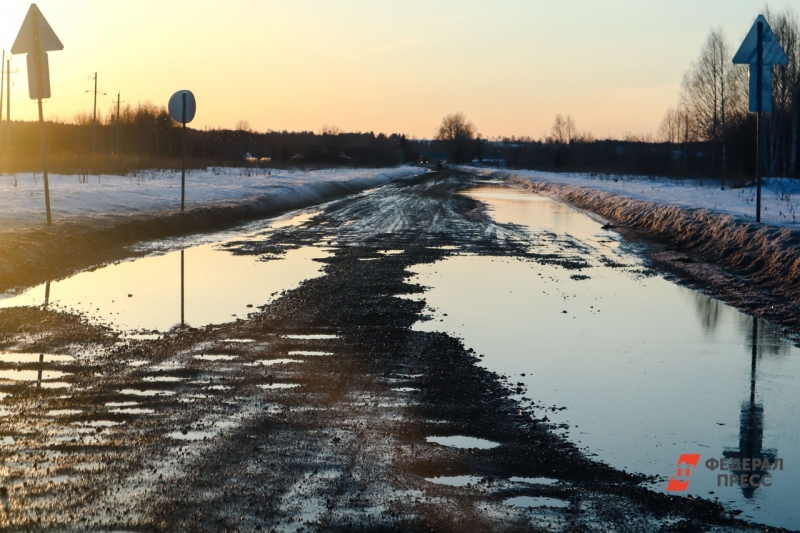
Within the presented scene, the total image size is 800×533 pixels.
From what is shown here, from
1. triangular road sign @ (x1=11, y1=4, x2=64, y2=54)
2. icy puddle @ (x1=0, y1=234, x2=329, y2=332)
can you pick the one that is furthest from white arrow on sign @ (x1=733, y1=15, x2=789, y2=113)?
triangular road sign @ (x1=11, y1=4, x2=64, y2=54)

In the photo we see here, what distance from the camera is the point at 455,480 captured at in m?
4.46

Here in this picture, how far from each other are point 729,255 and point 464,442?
11.2 m

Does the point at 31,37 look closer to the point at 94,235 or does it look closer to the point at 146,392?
the point at 94,235

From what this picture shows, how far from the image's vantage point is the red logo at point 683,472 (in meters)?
4.45

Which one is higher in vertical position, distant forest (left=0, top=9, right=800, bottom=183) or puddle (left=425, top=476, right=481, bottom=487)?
distant forest (left=0, top=9, right=800, bottom=183)

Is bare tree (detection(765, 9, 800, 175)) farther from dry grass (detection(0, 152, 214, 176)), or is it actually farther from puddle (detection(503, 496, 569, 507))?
puddle (detection(503, 496, 569, 507))

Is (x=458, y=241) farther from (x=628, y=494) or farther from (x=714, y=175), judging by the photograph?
(x=714, y=175)

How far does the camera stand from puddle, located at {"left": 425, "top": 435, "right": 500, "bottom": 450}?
16.5ft

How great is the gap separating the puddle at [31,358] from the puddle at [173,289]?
3.31 ft

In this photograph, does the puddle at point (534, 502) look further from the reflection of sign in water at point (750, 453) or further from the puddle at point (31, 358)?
the puddle at point (31, 358)

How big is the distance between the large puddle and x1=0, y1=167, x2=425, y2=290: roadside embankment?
0.69 m

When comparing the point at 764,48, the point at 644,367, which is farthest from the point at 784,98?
the point at 644,367

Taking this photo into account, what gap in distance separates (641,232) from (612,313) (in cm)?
1172

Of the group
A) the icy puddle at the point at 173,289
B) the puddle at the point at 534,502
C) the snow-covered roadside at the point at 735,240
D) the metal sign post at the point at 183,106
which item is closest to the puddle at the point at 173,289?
the icy puddle at the point at 173,289
